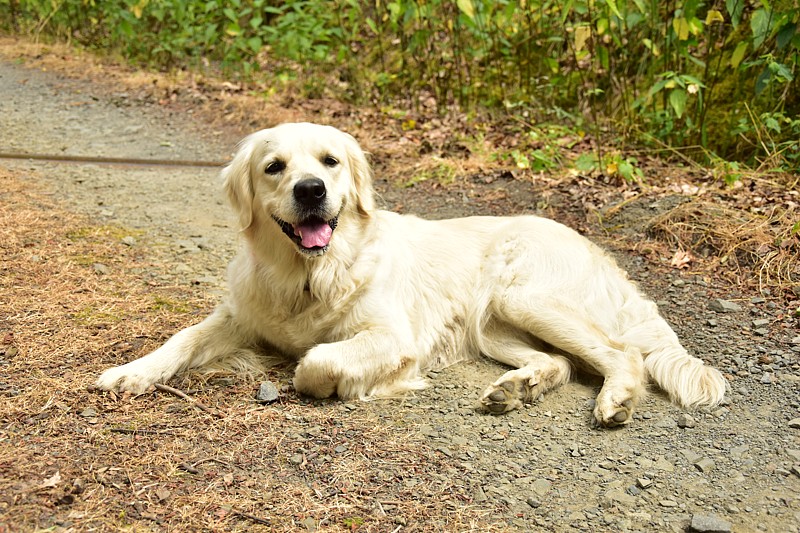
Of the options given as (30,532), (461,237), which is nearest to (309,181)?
(461,237)

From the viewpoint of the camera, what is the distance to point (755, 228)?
482 centimetres

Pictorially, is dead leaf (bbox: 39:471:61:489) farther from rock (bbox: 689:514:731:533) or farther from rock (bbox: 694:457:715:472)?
rock (bbox: 694:457:715:472)

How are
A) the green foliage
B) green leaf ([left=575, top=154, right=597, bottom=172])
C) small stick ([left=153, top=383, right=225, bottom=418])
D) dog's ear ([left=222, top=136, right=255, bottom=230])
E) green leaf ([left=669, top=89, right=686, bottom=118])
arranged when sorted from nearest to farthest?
small stick ([left=153, top=383, right=225, bottom=418])
dog's ear ([left=222, top=136, right=255, bottom=230])
green leaf ([left=669, top=89, right=686, bottom=118])
the green foliage
green leaf ([left=575, top=154, right=597, bottom=172])

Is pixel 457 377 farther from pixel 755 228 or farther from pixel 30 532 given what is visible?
pixel 755 228

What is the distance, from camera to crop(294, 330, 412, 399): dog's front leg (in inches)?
130

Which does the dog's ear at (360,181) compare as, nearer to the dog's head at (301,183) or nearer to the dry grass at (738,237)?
the dog's head at (301,183)

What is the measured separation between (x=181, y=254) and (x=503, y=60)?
14.8 ft

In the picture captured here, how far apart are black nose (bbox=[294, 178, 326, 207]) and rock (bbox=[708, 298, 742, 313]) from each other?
2.51m

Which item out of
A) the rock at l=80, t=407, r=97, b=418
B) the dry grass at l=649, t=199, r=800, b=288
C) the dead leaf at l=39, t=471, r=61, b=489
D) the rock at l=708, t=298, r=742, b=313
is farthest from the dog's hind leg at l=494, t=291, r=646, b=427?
the dead leaf at l=39, t=471, r=61, b=489

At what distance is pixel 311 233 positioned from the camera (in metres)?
3.44

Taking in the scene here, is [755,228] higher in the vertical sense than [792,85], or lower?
lower

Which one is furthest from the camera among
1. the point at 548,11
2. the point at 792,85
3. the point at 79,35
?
the point at 79,35

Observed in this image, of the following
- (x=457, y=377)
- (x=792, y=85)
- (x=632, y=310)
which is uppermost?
(x=792, y=85)

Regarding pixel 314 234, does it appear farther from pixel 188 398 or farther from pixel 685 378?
pixel 685 378
